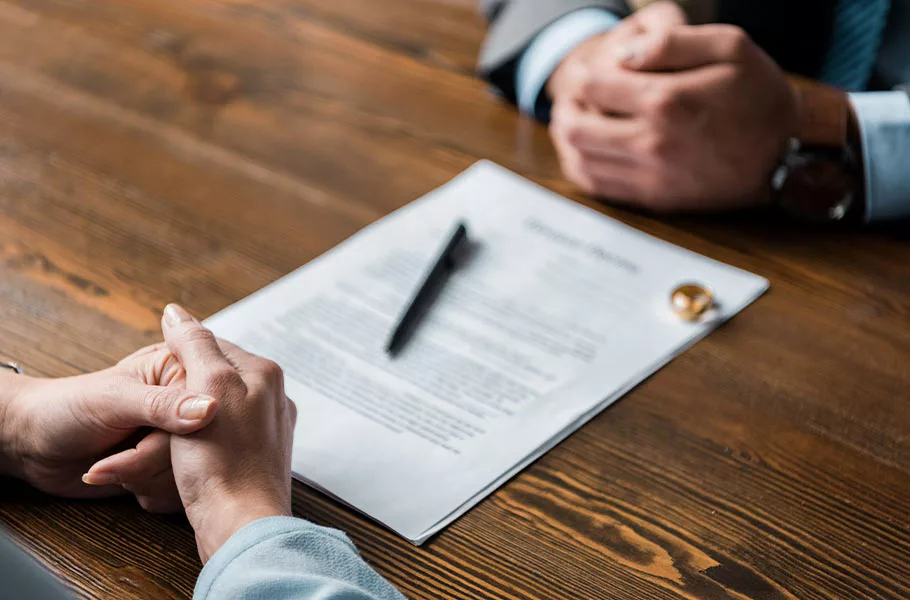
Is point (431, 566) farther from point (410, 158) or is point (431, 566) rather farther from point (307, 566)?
point (410, 158)

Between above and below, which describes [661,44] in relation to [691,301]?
above

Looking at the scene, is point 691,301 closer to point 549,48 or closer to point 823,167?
point 823,167

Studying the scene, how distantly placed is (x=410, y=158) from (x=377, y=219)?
12 cm

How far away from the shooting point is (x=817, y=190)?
3.13ft

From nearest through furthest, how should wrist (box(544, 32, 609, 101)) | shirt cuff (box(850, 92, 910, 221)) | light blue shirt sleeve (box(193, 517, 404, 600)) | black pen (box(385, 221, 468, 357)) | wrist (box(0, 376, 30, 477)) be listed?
light blue shirt sleeve (box(193, 517, 404, 600)), wrist (box(0, 376, 30, 477)), black pen (box(385, 221, 468, 357)), shirt cuff (box(850, 92, 910, 221)), wrist (box(544, 32, 609, 101))

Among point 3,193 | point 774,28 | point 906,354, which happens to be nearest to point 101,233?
point 3,193

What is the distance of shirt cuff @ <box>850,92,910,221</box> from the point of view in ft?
3.08

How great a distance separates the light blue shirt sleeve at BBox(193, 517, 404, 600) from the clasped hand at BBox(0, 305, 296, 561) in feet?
0.07

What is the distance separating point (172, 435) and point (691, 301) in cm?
46

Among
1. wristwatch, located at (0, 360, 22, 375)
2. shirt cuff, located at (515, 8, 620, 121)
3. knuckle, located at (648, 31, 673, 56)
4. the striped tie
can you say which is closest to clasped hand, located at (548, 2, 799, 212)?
knuckle, located at (648, 31, 673, 56)

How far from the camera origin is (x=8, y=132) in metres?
1.04

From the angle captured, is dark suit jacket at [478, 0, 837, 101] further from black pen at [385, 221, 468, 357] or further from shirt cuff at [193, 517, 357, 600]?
shirt cuff at [193, 517, 357, 600]

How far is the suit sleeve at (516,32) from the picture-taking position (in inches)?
44.9

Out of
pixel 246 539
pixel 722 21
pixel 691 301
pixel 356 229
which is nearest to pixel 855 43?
pixel 722 21
